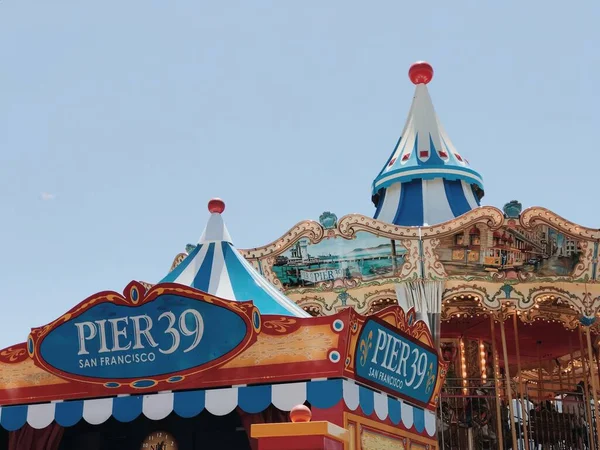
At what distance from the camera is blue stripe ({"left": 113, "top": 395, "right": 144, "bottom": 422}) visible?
9.01m

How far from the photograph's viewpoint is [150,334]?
889cm

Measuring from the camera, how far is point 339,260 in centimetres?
1465

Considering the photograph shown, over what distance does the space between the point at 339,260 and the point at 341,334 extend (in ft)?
20.6

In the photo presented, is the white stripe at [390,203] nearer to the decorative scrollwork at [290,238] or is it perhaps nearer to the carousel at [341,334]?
the carousel at [341,334]

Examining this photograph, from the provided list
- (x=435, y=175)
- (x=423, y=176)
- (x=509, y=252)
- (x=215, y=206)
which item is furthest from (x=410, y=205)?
(x=215, y=206)

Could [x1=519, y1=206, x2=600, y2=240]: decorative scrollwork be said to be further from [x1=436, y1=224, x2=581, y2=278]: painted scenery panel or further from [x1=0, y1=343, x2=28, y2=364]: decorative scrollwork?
[x1=0, y1=343, x2=28, y2=364]: decorative scrollwork

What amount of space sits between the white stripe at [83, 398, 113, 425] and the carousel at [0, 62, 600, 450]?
0.02 m

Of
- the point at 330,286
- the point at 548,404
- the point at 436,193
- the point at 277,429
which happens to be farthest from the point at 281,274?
the point at 277,429

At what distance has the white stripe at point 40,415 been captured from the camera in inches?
371

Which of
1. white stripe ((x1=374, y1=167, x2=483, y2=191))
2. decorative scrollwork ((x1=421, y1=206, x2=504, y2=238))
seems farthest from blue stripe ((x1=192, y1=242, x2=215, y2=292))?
white stripe ((x1=374, y1=167, x2=483, y2=191))

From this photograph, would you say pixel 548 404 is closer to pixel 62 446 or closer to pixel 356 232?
pixel 356 232

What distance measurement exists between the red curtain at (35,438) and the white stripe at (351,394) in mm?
3825

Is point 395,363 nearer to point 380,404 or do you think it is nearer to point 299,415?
point 380,404

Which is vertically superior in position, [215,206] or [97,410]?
[215,206]
